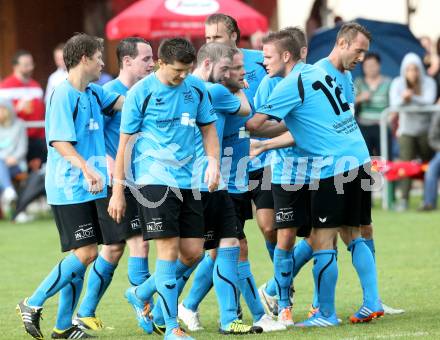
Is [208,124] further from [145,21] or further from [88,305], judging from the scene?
[145,21]

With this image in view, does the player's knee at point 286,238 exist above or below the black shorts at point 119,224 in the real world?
below

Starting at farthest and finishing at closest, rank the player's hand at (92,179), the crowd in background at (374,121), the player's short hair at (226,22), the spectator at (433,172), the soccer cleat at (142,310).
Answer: the crowd in background at (374,121), the spectator at (433,172), the player's short hair at (226,22), the soccer cleat at (142,310), the player's hand at (92,179)

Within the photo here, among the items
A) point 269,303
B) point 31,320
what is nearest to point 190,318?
point 269,303

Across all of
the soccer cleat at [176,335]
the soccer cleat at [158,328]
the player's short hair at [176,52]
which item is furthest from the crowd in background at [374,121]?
the soccer cleat at [176,335]

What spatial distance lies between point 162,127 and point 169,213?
1.88 ft

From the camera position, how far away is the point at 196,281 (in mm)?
9656

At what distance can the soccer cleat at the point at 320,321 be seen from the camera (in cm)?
917

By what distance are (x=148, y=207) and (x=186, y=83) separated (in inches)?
34.1

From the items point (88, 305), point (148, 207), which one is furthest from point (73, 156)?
point (88, 305)

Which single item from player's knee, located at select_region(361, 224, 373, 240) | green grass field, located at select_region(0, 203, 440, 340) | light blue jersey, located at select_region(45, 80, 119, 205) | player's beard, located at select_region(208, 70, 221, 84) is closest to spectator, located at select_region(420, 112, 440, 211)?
green grass field, located at select_region(0, 203, 440, 340)

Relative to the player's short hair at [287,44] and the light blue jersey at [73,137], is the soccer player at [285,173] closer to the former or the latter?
the player's short hair at [287,44]

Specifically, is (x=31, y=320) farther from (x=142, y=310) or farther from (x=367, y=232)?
(x=367, y=232)

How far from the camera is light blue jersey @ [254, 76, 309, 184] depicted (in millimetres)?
9460

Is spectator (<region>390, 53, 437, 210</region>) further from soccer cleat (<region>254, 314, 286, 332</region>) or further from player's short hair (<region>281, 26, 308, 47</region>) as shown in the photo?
soccer cleat (<region>254, 314, 286, 332</region>)
